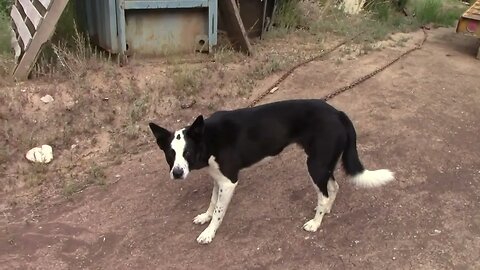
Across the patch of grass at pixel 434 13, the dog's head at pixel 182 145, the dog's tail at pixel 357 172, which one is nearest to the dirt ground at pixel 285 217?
the dog's tail at pixel 357 172

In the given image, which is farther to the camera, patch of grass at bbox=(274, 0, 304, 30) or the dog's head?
patch of grass at bbox=(274, 0, 304, 30)

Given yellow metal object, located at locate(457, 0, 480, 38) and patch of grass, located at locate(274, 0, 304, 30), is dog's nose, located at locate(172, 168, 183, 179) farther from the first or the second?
yellow metal object, located at locate(457, 0, 480, 38)

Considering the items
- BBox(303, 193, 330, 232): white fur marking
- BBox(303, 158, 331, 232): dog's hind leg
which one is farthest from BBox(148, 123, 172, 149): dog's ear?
BBox(303, 193, 330, 232): white fur marking

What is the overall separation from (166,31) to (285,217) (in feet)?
10.4

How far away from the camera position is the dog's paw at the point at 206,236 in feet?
11.1

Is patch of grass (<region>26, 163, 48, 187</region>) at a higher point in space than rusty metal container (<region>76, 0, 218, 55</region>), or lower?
lower

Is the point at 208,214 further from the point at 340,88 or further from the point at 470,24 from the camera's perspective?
the point at 470,24

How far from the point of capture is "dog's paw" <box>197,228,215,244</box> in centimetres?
340

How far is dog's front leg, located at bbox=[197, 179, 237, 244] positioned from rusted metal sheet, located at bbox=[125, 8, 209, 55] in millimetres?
3070

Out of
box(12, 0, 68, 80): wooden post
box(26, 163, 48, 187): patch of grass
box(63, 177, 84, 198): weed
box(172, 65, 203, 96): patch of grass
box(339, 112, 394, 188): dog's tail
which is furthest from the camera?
box(172, 65, 203, 96): patch of grass

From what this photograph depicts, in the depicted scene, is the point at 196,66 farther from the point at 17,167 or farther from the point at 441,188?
the point at 441,188

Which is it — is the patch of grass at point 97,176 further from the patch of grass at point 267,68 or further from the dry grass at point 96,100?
the patch of grass at point 267,68

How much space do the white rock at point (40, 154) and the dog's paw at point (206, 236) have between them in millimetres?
1692

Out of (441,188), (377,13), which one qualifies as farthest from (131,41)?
(377,13)
